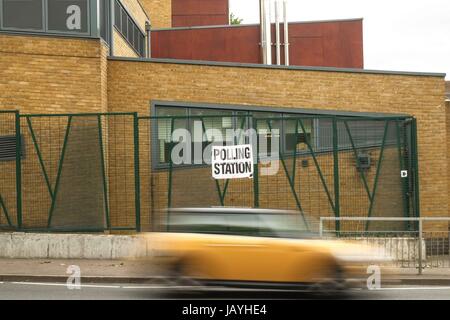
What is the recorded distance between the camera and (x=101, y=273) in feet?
53.5

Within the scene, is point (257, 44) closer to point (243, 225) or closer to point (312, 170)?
point (312, 170)

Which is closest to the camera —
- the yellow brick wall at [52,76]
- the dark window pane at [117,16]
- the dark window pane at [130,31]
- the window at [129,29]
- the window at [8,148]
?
the window at [8,148]

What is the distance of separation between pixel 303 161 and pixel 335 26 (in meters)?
14.0

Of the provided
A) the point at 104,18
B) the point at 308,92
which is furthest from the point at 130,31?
the point at 308,92

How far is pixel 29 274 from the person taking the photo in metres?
15.9

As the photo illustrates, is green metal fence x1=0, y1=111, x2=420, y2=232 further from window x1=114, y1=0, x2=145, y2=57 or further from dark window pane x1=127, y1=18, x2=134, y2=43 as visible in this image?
dark window pane x1=127, y1=18, x2=134, y2=43

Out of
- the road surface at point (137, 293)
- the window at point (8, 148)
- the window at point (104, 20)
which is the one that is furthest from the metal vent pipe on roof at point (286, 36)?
the road surface at point (137, 293)

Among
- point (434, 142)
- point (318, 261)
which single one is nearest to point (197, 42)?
point (434, 142)

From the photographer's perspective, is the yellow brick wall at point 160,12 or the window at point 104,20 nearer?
the window at point 104,20

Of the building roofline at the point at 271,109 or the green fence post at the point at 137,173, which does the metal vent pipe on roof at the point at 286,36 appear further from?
the green fence post at the point at 137,173

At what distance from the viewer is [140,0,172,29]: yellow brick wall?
126ft

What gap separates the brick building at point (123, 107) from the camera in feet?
64.1

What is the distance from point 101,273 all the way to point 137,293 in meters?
3.15

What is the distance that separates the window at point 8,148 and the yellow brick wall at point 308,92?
10.3 feet
